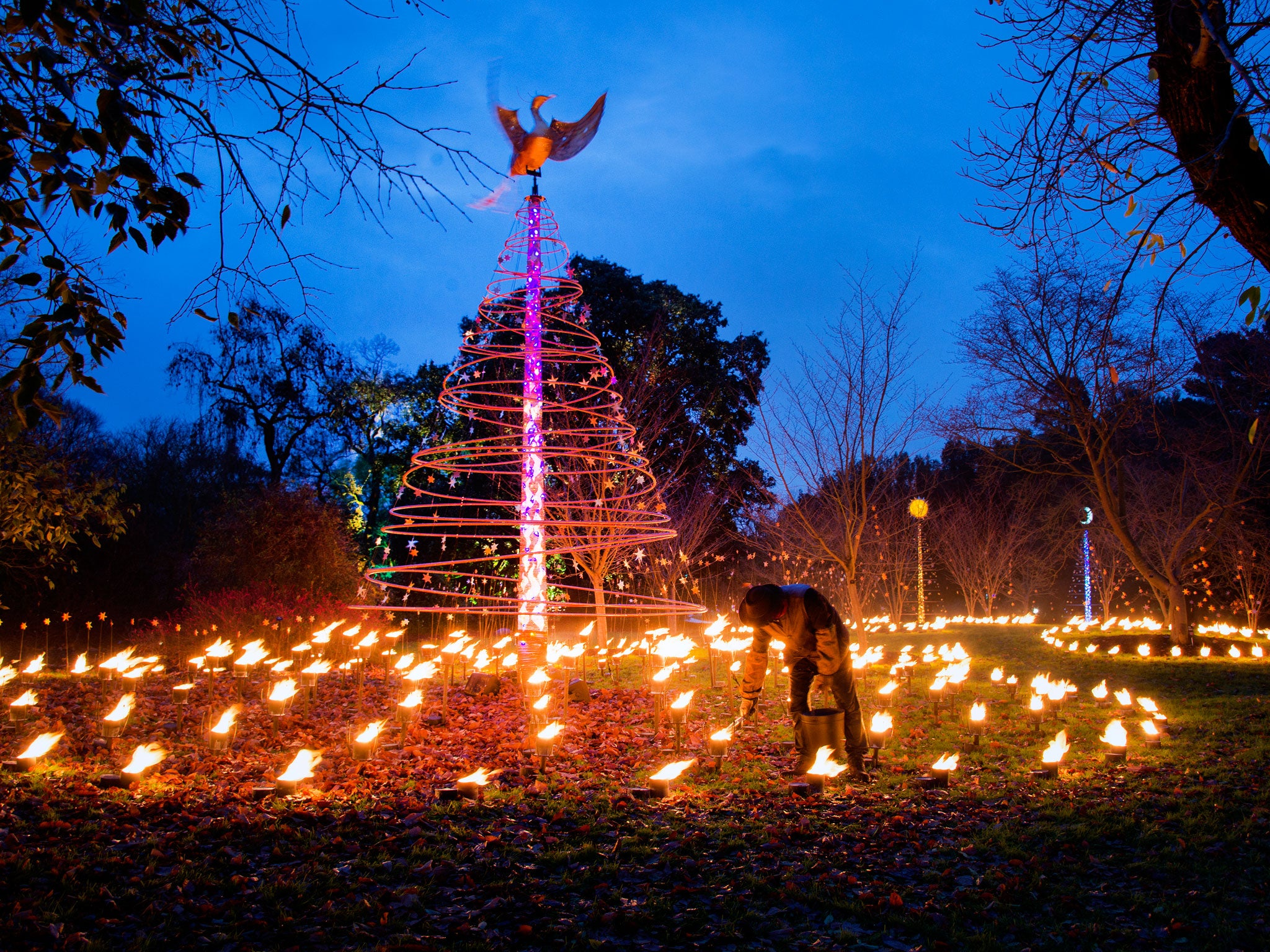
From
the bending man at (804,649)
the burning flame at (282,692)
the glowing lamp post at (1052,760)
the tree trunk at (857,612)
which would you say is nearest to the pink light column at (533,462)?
the burning flame at (282,692)

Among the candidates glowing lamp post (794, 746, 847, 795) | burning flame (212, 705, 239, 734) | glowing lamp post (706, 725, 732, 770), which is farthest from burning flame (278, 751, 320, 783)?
glowing lamp post (794, 746, 847, 795)

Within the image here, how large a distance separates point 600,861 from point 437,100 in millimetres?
3896

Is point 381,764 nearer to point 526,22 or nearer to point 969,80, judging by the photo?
point 526,22

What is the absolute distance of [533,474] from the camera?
9.38 m

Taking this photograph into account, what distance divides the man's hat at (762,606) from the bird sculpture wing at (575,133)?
277 inches

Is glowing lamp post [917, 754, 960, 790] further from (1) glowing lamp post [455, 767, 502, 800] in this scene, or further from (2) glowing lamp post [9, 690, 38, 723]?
(2) glowing lamp post [9, 690, 38, 723]

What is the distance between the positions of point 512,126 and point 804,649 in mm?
8087

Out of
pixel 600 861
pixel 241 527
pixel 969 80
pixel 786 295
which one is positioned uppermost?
pixel 786 295

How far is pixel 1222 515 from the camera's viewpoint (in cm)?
1384

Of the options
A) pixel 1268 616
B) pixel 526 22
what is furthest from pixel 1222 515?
pixel 526 22

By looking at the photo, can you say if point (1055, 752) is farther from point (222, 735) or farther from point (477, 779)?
point (222, 735)

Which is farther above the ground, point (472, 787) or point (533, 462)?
point (533, 462)

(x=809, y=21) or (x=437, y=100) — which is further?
(x=809, y=21)

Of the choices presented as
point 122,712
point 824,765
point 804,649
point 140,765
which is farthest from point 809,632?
point 122,712
